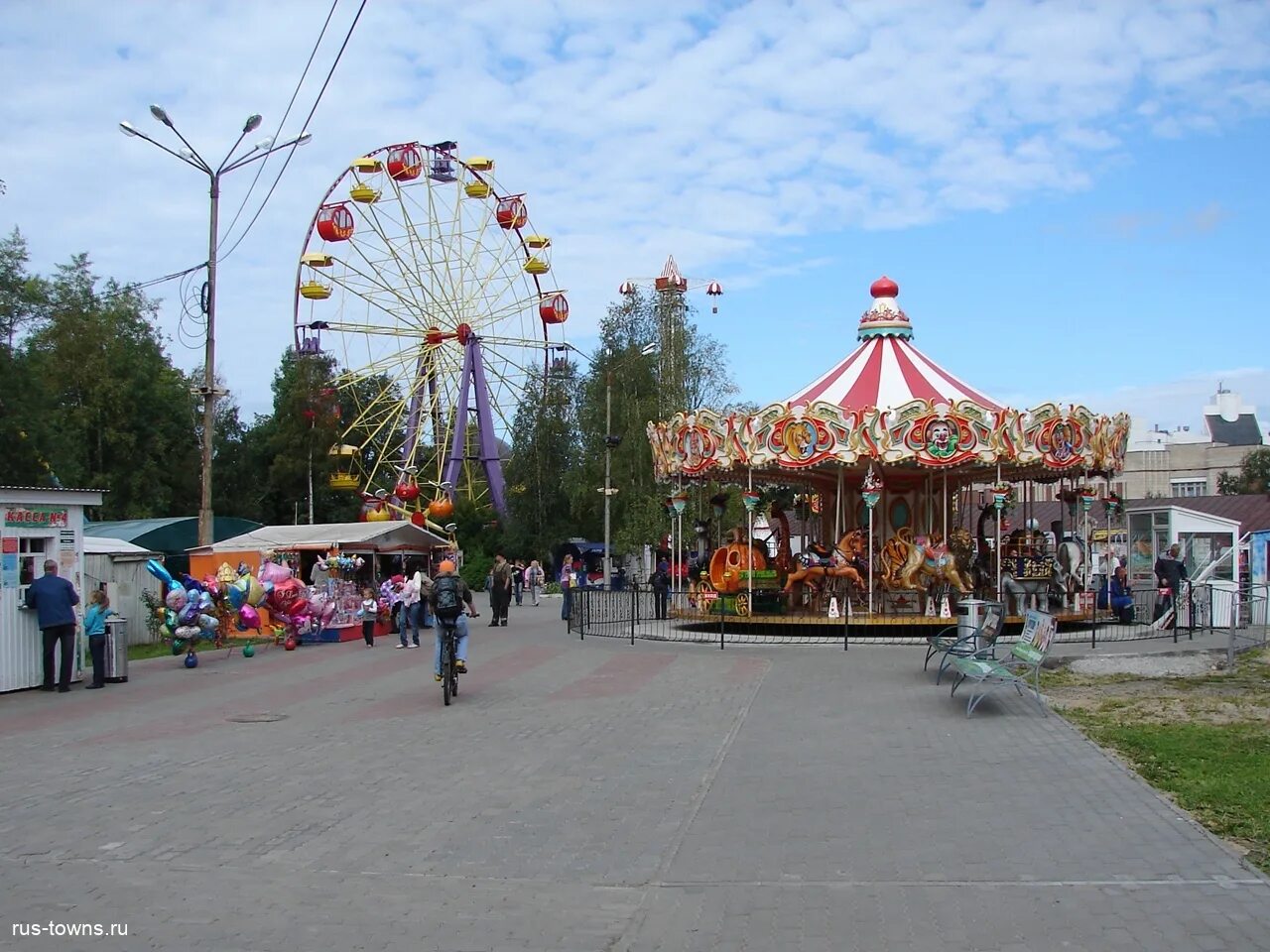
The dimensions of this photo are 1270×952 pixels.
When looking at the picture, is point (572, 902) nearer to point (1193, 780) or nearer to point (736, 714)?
point (1193, 780)

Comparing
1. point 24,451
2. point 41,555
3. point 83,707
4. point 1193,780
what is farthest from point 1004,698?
point 24,451

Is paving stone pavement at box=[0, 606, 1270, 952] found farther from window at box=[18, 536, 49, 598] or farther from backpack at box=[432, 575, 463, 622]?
window at box=[18, 536, 49, 598]

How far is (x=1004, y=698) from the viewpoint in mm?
12953

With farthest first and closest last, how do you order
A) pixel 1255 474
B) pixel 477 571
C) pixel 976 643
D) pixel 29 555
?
pixel 1255 474
pixel 477 571
pixel 29 555
pixel 976 643

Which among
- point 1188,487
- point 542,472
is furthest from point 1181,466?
point 542,472

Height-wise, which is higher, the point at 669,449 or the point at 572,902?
the point at 669,449

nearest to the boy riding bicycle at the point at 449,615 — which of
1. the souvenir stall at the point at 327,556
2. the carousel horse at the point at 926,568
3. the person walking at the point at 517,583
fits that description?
the souvenir stall at the point at 327,556

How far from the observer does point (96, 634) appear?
50.3 ft

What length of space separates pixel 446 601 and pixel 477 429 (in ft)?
124

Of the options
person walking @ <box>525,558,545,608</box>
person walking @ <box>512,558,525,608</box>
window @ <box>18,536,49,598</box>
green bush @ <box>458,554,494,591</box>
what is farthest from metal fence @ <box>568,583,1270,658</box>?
green bush @ <box>458,554,494,591</box>

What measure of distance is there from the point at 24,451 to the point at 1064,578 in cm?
2572

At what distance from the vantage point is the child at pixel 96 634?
15.3 metres

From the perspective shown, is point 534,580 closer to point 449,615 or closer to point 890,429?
point 890,429

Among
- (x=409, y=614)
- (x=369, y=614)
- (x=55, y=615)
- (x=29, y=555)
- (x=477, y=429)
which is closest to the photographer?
(x=55, y=615)
